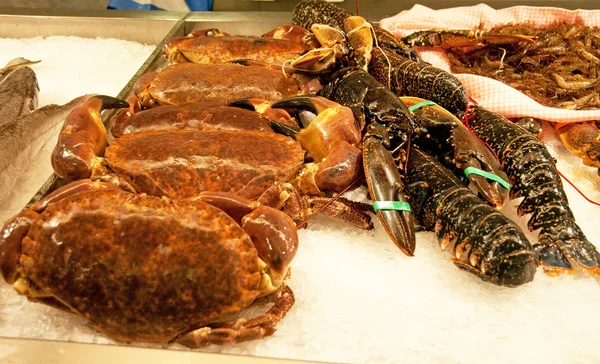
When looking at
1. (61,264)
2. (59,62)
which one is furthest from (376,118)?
(59,62)

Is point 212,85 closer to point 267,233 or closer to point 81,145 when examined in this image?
point 81,145

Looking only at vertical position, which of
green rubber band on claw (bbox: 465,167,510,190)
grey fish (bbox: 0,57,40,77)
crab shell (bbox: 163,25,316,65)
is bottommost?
green rubber band on claw (bbox: 465,167,510,190)

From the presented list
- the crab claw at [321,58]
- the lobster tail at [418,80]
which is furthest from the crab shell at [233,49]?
the lobster tail at [418,80]

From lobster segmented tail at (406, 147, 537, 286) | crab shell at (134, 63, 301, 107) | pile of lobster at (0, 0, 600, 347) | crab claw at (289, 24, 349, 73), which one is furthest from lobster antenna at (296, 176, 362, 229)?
crab claw at (289, 24, 349, 73)

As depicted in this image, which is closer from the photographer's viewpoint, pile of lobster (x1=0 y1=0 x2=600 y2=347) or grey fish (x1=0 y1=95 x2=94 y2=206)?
pile of lobster (x1=0 y1=0 x2=600 y2=347)

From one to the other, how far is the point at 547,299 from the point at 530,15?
95.8 inches

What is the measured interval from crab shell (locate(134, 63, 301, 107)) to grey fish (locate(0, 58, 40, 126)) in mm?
708

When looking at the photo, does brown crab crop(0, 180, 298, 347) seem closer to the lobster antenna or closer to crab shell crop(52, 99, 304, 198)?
crab shell crop(52, 99, 304, 198)

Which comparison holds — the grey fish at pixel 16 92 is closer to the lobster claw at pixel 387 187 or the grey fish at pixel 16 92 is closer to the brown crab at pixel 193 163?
the brown crab at pixel 193 163

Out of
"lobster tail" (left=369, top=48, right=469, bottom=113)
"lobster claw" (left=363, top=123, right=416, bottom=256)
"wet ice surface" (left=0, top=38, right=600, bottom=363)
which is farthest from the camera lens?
"lobster tail" (left=369, top=48, right=469, bottom=113)

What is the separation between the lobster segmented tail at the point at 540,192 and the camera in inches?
77.9

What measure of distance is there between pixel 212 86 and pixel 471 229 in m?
1.53

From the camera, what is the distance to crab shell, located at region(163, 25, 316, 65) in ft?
9.93

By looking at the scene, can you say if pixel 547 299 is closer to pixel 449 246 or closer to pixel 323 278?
→ pixel 449 246
